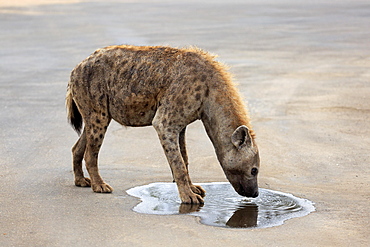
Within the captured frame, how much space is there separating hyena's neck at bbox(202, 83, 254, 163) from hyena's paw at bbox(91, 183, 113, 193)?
3.53 feet

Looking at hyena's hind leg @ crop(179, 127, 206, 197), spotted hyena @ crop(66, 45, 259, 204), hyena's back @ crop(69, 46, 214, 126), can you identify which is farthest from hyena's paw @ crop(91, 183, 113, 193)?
hyena's hind leg @ crop(179, 127, 206, 197)

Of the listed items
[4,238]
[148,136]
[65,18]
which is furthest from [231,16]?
[4,238]

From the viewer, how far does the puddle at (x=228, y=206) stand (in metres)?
5.99

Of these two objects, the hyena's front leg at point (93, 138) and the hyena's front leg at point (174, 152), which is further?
the hyena's front leg at point (93, 138)

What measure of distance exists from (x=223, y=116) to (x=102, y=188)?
131 centimetres

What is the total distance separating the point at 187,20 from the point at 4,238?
19.0m

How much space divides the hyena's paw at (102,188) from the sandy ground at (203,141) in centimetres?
6

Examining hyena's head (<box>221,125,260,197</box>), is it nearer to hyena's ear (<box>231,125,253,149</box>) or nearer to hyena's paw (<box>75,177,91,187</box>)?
hyena's ear (<box>231,125,253,149</box>)

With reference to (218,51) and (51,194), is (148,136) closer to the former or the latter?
(51,194)

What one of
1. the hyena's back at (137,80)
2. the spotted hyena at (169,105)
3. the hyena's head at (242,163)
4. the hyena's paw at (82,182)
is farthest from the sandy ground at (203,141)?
the hyena's back at (137,80)

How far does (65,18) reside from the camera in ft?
81.0

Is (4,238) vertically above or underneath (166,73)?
underneath

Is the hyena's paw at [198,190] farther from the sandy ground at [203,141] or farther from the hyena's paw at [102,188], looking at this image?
the hyena's paw at [102,188]

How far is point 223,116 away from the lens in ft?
21.5
